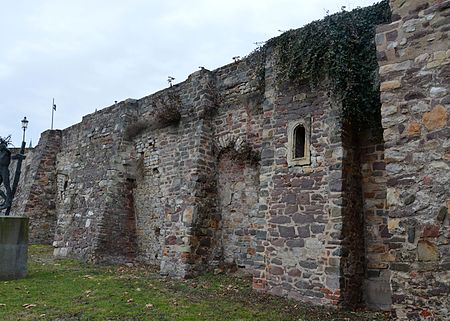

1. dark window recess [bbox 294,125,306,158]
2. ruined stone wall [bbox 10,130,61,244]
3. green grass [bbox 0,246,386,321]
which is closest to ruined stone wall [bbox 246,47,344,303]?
dark window recess [bbox 294,125,306,158]

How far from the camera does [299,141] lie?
7.75 metres

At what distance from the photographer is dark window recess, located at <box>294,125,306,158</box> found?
25.2 feet

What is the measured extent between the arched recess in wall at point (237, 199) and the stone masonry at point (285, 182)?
33mm

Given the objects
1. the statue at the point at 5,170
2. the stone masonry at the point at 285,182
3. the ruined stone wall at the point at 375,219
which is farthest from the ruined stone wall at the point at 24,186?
the ruined stone wall at the point at 375,219

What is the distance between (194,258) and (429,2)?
7.04 meters

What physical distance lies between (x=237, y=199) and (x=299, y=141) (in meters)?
2.63

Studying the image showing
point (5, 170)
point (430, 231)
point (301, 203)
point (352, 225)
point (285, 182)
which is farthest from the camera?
point (5, 170)

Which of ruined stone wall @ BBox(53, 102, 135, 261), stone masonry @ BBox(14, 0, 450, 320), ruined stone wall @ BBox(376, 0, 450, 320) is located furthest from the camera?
ruined stone wall @ BBox(53, 102, 135, 261)

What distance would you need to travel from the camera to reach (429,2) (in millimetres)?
4574

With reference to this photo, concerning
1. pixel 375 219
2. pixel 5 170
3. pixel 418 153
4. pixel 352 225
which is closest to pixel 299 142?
pixel 352 225

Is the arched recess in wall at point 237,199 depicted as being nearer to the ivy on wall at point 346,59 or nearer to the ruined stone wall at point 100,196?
the ivy on wall at point 346,59

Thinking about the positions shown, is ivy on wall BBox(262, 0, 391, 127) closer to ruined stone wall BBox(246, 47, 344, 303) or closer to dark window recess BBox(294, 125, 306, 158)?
ruined stone wall BBox(246, 47, 344, 303)

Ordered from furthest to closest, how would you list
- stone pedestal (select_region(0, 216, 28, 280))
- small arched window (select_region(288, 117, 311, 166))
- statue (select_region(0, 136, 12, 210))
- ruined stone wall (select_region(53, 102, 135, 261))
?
ruined stone wall (select_region(53, 102, 135, 261)) < statue (select_region(0, 136, 12, 210)) < stone pedestal (select_region(0, 216, 28, 280)) < small arched window (select_region(288, 117, 311, 166))

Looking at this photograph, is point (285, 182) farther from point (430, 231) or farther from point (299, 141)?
point (430, 231)
